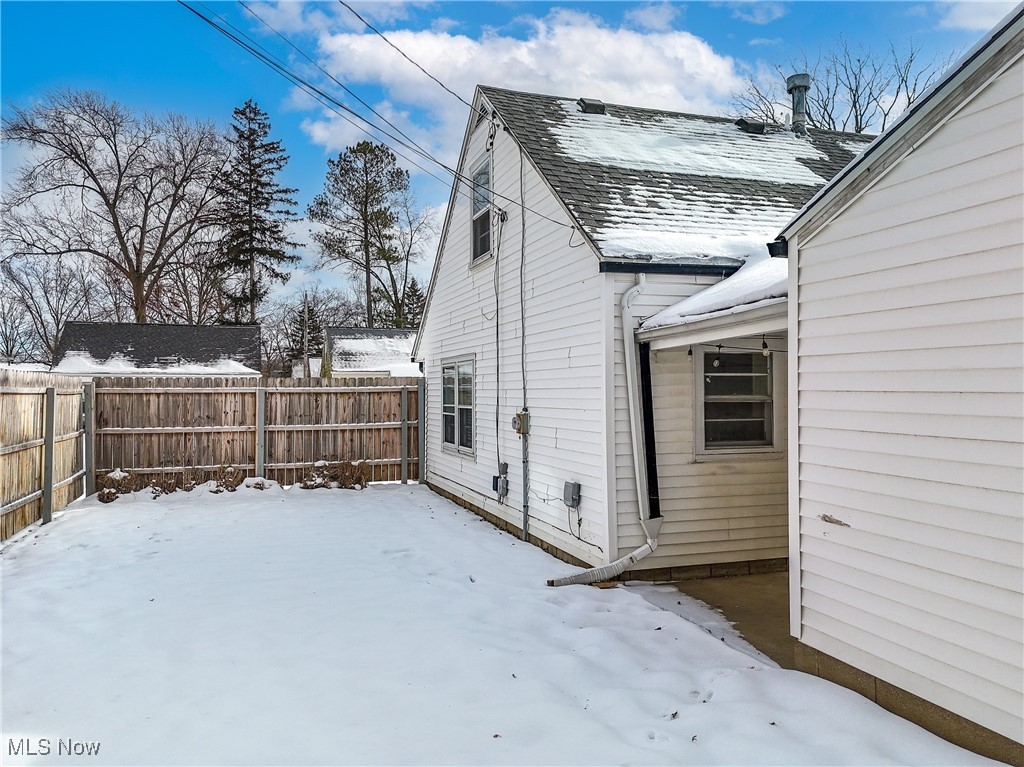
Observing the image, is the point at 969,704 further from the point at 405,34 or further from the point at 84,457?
the point at 84,457

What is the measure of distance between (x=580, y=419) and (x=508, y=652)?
2680 mm

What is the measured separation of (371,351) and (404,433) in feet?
43.6

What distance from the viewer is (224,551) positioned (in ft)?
22.8

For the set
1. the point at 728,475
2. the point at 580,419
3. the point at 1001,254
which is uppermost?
the point at 1001,254

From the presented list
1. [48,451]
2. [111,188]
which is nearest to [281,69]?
[48,451]

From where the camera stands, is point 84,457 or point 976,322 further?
point 84,457

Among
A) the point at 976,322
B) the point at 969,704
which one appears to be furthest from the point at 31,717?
the point at 976,322

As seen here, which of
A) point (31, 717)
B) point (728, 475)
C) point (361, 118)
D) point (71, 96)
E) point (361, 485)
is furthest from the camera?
point (71, 96)

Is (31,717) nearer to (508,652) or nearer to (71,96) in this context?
(508,652)

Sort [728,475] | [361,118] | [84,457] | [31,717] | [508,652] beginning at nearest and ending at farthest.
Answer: [31,717] → [508,652] → [728,475] → [361,118] → [84,457]

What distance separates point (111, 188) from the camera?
25.2 m

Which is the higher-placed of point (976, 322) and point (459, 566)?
point (976, 322)

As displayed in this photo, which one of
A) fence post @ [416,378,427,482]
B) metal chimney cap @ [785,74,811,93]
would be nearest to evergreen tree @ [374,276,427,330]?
fence post @ [416,378,427,482]

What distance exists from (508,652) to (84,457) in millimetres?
8800
